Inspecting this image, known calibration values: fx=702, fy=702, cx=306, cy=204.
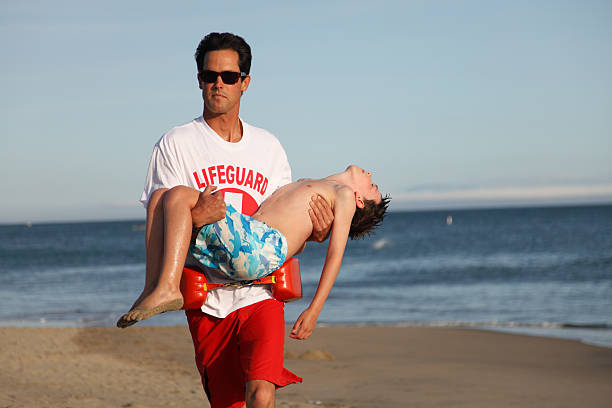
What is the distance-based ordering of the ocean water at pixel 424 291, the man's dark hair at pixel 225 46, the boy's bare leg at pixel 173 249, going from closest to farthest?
the boy's bare leg at pixel 173 249, the man's dark hair at pixel 225 46, the ocean water at pixel 424 291

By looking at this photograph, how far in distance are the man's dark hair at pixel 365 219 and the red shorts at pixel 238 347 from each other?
0.65 meters

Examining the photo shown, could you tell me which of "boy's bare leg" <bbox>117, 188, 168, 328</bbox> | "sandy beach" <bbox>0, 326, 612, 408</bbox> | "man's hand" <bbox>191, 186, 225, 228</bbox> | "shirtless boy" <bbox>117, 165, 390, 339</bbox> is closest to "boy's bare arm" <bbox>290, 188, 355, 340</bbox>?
"shirtless boy" <bbox>117, 165, 390, 339</bbox>

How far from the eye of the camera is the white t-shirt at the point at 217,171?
3.57 metres

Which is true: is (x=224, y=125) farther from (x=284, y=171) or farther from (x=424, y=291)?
(x=424, y=291)

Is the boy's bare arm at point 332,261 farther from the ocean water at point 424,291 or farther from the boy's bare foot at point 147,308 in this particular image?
the ocean water at point 424,291

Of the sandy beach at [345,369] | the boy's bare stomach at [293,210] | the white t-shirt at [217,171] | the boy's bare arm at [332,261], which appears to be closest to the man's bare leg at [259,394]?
the boy's bare arm at [332,261]

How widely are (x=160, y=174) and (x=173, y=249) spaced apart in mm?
516

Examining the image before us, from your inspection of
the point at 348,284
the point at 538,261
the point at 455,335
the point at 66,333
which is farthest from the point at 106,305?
the point at 538,261

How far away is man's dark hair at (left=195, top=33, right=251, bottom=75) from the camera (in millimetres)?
3625

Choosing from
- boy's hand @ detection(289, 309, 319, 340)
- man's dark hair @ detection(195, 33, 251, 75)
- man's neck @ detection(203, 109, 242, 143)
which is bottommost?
boy's hand @ detection(289, 309, 319, 340)

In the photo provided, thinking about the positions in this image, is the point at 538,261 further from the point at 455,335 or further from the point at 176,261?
the point at 176,261

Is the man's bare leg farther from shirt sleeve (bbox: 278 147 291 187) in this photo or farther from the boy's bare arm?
shirt sleeve (bbox: 278 147 291 187)

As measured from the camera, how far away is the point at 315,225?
3752mm

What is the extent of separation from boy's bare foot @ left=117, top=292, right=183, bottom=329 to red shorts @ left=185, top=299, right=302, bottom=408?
48 cm
